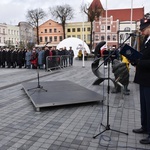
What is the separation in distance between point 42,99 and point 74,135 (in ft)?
7.38

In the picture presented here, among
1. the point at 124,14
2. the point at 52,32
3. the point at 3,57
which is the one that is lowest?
the point at 3,57

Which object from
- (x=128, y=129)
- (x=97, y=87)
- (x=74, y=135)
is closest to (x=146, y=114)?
(x=128, y=129)

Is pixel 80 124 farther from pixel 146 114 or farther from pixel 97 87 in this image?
pixel 97 87

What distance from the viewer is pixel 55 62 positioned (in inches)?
662

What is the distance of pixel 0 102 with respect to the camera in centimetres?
681

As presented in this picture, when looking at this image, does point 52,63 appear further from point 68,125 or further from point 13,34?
point 13,34

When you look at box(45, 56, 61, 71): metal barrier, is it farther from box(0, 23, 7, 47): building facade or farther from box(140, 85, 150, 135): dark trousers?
box(0, 23, 7, 47): building facade

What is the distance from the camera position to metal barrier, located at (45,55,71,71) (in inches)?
623

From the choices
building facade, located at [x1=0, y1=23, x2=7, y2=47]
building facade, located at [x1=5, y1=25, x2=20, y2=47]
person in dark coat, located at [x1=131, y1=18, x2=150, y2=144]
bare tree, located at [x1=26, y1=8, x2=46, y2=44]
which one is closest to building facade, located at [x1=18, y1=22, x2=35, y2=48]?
building facade, located at [x1=5, y1=25, x2=20, y2=47]

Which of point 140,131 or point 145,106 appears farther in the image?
point 140,131

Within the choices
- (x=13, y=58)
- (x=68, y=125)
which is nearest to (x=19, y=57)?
(x=13, y=58)

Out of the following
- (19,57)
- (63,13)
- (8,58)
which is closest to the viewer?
(19,57)

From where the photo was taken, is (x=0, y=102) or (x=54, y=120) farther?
(x=0, y=102)

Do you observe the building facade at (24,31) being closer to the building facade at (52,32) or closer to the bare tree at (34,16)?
the building facade at (52,32)
